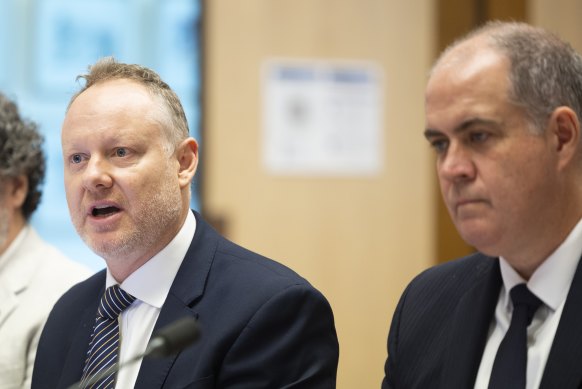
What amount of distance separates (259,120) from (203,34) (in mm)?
546

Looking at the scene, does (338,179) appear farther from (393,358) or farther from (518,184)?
(518,184)

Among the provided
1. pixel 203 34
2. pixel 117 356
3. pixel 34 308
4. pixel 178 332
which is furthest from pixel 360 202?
pixel 178 332

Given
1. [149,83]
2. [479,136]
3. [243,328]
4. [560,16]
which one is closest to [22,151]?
[149,83]

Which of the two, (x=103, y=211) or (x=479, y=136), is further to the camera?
(x=103, y=211)

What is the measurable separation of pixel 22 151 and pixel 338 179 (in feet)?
7.67

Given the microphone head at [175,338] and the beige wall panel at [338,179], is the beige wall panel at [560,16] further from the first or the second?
the microphone head at [175,338]

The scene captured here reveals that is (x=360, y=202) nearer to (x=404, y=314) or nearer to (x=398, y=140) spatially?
(x=398, y=140)

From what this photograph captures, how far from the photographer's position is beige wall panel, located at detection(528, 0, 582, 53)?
493 centimetres

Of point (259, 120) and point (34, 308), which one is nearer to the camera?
point (34, 308)

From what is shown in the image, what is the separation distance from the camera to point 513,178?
5.65 ft

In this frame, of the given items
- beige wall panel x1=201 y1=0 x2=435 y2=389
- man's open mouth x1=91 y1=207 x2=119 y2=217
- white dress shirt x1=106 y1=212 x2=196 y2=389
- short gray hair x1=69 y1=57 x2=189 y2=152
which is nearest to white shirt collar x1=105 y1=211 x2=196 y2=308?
white dress shirt x1=106 y1=212 x2=196 y2=389

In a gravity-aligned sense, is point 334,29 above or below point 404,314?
above

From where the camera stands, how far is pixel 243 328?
192 centimetres

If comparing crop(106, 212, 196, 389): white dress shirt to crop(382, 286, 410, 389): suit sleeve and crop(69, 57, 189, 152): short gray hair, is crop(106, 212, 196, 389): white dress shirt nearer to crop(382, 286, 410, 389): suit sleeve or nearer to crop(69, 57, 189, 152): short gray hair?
crop(69, 57, 189, 152): short gray hair
